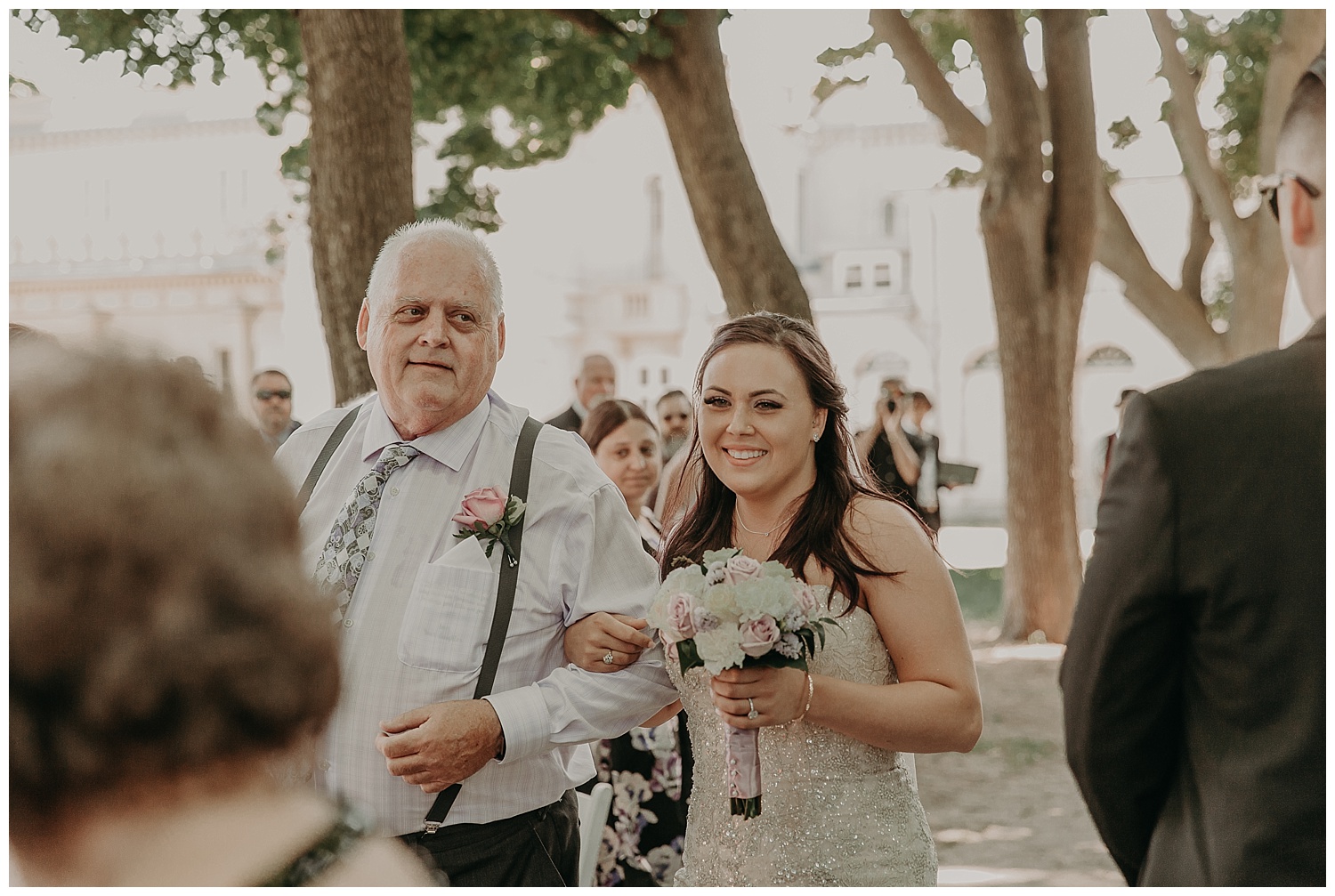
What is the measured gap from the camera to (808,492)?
3.16 m

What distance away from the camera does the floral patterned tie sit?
2.92 meters

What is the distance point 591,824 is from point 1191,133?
491 inches

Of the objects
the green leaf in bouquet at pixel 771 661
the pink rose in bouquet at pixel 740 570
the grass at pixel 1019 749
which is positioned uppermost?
the pink rose in bouquet at pixel 740 570

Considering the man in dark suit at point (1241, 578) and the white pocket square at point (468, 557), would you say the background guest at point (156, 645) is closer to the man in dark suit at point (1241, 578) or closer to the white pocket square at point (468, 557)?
the man in dark suit at point (1241, 578)

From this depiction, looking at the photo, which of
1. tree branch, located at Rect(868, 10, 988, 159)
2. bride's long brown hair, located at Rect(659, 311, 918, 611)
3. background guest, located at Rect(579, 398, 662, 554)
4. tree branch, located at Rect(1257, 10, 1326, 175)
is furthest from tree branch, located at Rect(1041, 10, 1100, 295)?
bride's long brown hair, located at Rect(659, 311, 918, 611)

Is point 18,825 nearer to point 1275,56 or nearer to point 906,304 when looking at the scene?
point 1275,56

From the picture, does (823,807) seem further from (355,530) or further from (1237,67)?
(1237,67)

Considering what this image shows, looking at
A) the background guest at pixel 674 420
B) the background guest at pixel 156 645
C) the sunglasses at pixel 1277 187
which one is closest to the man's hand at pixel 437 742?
the background guest at pixel 156 645

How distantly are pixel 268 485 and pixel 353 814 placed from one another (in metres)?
0.33

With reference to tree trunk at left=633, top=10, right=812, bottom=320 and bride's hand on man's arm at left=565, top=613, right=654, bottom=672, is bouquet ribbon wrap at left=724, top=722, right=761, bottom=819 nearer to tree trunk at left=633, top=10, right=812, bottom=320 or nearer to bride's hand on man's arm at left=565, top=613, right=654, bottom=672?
bride's hand on man's arm at left=565, top=613, right=654, bottom=672

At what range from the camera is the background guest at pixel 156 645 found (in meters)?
1.02

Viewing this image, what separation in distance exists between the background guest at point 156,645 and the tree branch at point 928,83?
11.1 meters

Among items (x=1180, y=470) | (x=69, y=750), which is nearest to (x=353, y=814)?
(x=69, y=750)

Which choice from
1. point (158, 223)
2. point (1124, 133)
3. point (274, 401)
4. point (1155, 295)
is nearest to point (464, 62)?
point (274, 401)
